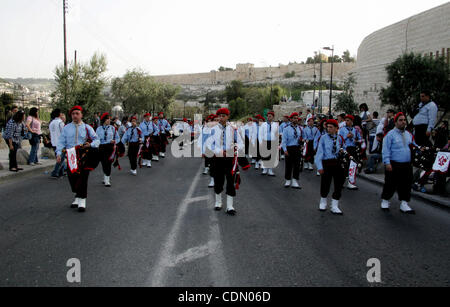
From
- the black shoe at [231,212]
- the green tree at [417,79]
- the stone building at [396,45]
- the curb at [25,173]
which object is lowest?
the curb at [25,173]

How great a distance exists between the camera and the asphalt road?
4188 mm

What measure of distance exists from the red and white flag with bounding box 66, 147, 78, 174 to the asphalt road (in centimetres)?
Answer: 81

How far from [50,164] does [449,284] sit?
1318cm

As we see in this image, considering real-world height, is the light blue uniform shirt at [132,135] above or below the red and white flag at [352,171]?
above

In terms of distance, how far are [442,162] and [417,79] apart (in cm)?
1336

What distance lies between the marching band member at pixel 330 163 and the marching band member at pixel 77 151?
15.0ft

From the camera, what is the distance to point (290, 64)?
547ft

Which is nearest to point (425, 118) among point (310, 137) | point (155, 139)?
point (310, 137)

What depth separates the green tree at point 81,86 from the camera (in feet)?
75.6

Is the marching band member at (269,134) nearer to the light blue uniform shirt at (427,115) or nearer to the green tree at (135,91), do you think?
the light blue uniform shirt at (427,115)

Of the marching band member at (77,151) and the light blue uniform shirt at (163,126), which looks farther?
the light blue uniform shirt at (163,126)

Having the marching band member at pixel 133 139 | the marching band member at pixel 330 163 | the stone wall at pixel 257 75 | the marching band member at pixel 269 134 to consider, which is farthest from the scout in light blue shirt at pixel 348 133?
the stone wall at pixel 257 75

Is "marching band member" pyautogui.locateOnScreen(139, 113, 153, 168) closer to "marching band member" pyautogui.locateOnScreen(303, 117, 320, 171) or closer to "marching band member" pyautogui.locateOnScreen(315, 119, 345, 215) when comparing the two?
"marching band member" pyautogui.locateOnScreen(303, 117, 320, 171)

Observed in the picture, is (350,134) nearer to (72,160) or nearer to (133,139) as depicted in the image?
(72,160)
